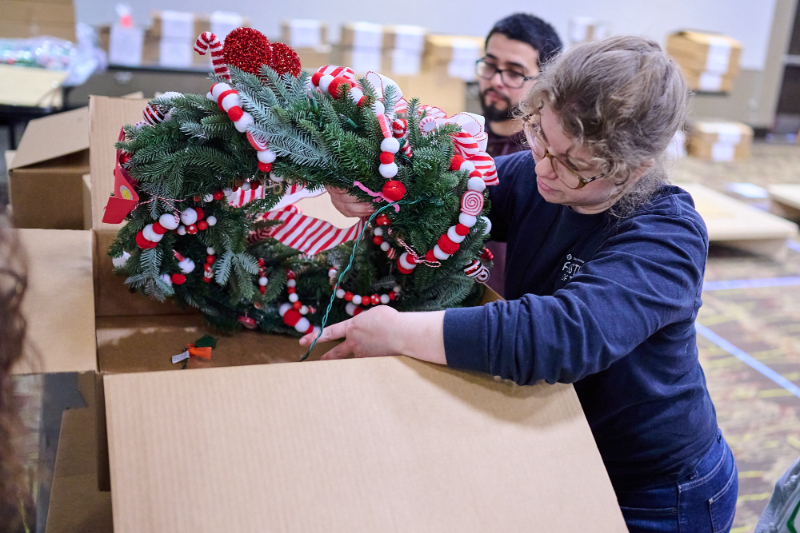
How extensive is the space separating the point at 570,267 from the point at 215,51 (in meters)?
0.63

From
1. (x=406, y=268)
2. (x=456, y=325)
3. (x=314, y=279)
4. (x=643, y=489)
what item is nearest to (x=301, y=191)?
(x=314, y=279)

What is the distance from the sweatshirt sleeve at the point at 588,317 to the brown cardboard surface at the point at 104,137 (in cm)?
74

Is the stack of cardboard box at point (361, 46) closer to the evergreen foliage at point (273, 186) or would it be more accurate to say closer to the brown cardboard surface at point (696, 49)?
the brown cardboard surface at point (696, 49)

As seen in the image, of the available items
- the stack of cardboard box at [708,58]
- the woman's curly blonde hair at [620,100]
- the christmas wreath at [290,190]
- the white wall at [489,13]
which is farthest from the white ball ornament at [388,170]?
the stack of cardboard box at [708,58]

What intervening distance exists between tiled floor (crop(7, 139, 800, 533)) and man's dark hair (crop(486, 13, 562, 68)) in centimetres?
63

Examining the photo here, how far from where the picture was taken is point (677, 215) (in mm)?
899

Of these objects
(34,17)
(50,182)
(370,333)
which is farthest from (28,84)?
(370,333)

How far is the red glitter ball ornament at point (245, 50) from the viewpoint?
935 mm

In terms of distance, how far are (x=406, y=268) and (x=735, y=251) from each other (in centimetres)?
307

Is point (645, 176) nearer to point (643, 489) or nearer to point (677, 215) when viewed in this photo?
point (677, 215)

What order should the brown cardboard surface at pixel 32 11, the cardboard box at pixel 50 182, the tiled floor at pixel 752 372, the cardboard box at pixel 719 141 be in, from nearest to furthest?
the cardboard box at pixel 50 182 → the tiled floor at pixel 752 372 → the brown cardboard surface at pixel 32 11 → the cardboard box at pixel 719 141

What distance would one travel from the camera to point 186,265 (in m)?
1.05

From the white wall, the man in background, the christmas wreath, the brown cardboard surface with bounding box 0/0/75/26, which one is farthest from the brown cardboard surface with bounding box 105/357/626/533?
the white wall

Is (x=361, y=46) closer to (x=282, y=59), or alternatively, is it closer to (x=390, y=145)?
(x=282, y=59)
